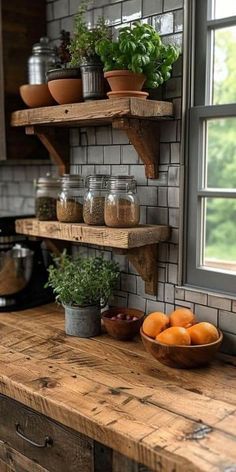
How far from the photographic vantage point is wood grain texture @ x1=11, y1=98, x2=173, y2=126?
1549 millimetres

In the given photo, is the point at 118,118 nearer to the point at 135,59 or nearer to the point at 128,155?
the point at 135,59

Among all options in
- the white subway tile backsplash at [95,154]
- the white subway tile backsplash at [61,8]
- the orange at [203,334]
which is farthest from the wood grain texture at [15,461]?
the white subway tile backsplash at [61,8]

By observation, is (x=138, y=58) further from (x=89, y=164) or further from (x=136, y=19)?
(x=89, y=164)

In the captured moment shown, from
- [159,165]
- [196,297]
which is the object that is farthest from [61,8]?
[196,297]

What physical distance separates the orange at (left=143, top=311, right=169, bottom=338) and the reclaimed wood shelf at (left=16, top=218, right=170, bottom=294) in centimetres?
25

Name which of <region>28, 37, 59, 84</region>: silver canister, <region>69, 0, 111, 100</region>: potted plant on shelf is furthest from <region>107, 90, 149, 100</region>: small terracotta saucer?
<region>28, 37, 59, 84</region>: silver canister

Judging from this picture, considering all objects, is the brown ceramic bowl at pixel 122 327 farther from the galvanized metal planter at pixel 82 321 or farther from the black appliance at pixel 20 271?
the black appliance at pixel 20 271

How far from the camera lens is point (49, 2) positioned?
2154 mm

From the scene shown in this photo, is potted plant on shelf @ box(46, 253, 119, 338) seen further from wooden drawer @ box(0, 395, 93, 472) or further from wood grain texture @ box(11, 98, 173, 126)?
wood grain texture @ box(11, 98, 173, 126)

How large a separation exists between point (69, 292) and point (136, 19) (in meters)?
1.07

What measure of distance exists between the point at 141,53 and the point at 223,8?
35cm

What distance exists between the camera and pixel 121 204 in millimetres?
1673

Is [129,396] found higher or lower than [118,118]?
lower

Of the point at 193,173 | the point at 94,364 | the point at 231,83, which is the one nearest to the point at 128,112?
the point at 193,173
